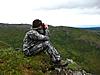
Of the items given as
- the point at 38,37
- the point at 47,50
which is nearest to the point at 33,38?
the point at 38,37

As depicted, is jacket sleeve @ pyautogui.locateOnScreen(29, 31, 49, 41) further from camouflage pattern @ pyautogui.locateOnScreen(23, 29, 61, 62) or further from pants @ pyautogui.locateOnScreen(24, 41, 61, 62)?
pants @ pyautogui.locateOnScreen(24, 41, 61, 62)

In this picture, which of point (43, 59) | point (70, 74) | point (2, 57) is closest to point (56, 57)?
point (43, 59)

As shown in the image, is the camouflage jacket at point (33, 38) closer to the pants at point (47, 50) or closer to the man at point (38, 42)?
the man at point (38, 42)

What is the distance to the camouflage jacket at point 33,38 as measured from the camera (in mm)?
20728

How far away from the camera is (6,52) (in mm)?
21219

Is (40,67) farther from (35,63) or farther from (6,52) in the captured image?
(6,52)

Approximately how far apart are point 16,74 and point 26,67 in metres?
2.38

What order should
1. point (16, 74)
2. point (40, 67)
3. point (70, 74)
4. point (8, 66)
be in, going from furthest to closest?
point (70, 74)
point (40, 67)
point (8, 66)
point (16, 74)

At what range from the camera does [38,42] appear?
69.4 feet

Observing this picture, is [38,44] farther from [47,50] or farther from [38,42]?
[47,50]

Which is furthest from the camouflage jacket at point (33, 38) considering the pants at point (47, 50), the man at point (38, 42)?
the pants at point (47, 50)

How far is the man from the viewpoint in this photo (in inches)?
816

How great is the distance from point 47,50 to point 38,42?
3.26 feet

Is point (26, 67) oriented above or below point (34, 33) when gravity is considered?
below
